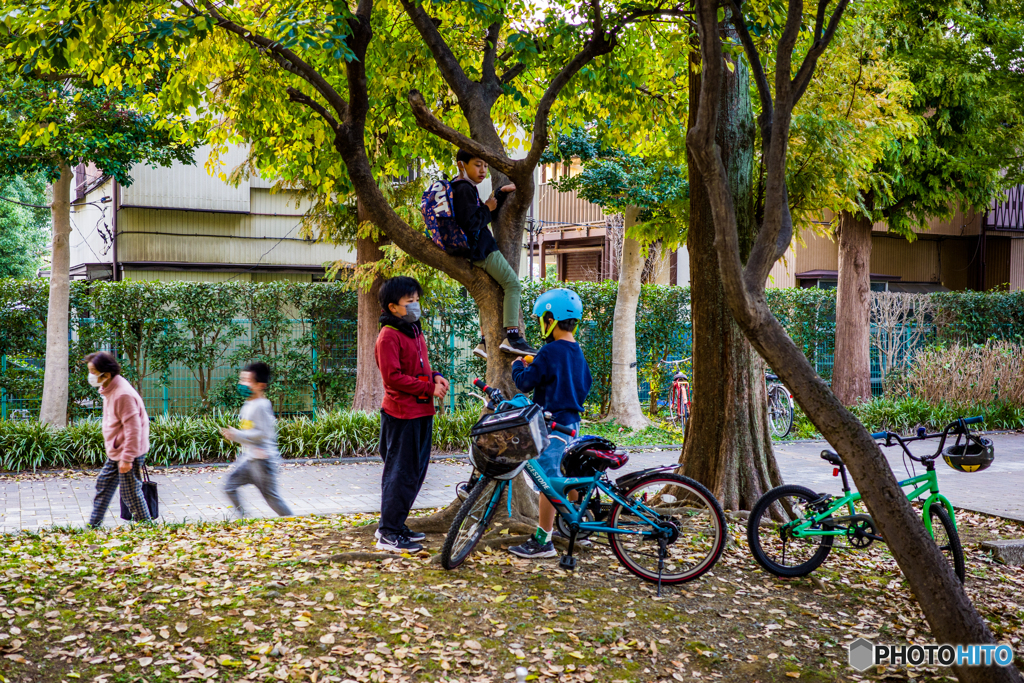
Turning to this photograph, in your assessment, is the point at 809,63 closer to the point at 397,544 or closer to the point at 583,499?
the point at 583,499

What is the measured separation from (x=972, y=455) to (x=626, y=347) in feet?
28.8

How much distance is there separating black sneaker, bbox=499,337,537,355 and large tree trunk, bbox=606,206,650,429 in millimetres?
8276

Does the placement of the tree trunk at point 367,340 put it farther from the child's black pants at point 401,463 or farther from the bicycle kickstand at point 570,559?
the bicycle kickstand at point 570,559

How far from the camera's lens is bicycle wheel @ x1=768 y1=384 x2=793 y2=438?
14.1 m

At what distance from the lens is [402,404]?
18.9 feet

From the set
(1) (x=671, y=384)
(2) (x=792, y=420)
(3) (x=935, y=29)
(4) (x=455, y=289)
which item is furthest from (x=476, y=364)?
(3) (x=935, y=29)

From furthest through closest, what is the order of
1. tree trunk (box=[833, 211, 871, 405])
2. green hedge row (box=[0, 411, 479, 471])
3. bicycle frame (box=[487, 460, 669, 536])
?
tree trunk (box=[833, 211, 871, 405]) < green hedge row (box=[0, 411, 479, 471]) < bicycle frame (box=[487, 460, 669, 536])

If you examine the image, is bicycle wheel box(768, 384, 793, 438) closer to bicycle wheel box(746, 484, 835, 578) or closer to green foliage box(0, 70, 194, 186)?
bicycle wheel box(746, 484, 835, 578)

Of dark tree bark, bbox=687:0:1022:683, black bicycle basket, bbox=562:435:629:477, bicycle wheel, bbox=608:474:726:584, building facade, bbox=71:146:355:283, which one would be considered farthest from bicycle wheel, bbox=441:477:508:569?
building facade, bbox=71:146:355:283

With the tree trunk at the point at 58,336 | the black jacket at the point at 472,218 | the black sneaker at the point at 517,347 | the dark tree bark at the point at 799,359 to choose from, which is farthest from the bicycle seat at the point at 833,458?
the tree trunk at the point at 58,336

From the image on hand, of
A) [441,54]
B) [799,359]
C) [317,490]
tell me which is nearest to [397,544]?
[799,359]

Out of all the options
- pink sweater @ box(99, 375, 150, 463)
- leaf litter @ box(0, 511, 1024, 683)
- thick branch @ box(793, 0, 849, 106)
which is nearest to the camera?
leaf litter @ box(0, 511, 1024, 683)

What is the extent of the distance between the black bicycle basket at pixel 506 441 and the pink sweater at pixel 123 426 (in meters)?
3.32

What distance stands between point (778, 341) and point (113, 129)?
9923 millimetres
